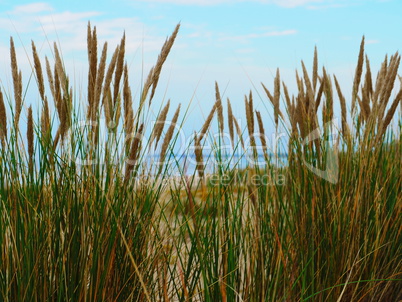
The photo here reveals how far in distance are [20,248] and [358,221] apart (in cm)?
125

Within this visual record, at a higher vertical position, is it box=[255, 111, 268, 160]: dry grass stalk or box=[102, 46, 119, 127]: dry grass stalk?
box=[102, 46, 119, 127]: dry grass stalk

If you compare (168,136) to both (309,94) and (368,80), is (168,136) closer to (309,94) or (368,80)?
(309,94)

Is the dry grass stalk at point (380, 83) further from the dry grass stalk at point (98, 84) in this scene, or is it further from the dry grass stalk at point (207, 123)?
the dry grass stalk at point (98, 84)

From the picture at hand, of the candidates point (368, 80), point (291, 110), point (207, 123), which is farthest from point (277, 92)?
point (368, 80)

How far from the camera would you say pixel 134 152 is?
1.49 meters

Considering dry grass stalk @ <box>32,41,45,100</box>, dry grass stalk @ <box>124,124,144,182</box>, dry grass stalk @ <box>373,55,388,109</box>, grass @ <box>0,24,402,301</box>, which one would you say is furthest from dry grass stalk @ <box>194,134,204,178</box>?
dry grass stalk @ <box>373,55,388,109</box>

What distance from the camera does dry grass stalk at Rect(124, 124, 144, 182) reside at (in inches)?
58.4

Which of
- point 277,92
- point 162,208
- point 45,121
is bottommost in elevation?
point 162,208

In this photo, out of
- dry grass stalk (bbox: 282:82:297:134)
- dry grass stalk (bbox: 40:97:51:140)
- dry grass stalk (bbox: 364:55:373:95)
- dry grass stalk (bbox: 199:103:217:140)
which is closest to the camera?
dry grass stalk (bbox: 40:97:51:140)

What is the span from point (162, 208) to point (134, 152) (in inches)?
12.7

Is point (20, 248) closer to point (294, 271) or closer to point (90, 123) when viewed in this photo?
point (90, 123)

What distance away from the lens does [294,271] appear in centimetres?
188

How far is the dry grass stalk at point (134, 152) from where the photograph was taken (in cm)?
148

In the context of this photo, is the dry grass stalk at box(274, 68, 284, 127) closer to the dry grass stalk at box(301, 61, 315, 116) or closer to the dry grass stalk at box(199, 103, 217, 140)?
the dry grass stalk at box(301, 61, 315, 116)
